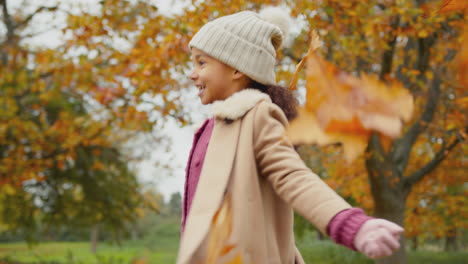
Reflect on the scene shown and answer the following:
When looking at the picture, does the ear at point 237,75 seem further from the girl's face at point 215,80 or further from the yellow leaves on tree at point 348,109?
the yellow leaves on tree at point 348,109

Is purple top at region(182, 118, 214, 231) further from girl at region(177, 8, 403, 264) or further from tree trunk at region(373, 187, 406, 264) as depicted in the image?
tree trunk at region(373, 187, 406, 264)

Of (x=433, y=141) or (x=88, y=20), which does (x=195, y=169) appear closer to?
(x=88, y=20)

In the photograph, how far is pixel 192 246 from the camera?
145cm

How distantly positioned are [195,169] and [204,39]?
0.46m

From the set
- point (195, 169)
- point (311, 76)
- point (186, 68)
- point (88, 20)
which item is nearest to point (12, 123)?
point (88, 20)

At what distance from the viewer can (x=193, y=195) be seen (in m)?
1.80

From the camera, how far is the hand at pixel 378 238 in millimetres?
1022

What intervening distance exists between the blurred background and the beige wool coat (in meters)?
2.06

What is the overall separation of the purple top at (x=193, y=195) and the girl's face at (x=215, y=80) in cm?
19

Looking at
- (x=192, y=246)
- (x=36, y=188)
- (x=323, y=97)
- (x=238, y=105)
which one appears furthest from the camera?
(x=36, y=188)

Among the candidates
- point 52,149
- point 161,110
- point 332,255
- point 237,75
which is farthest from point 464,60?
point 52,149

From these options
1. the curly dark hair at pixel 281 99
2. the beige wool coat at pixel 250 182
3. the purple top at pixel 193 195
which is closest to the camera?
the purple top at pixel 193 195

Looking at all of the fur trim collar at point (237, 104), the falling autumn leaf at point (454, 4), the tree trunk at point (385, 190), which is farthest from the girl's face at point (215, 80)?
the tree trunk at point (385, 190)

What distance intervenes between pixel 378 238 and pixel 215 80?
92 cm
